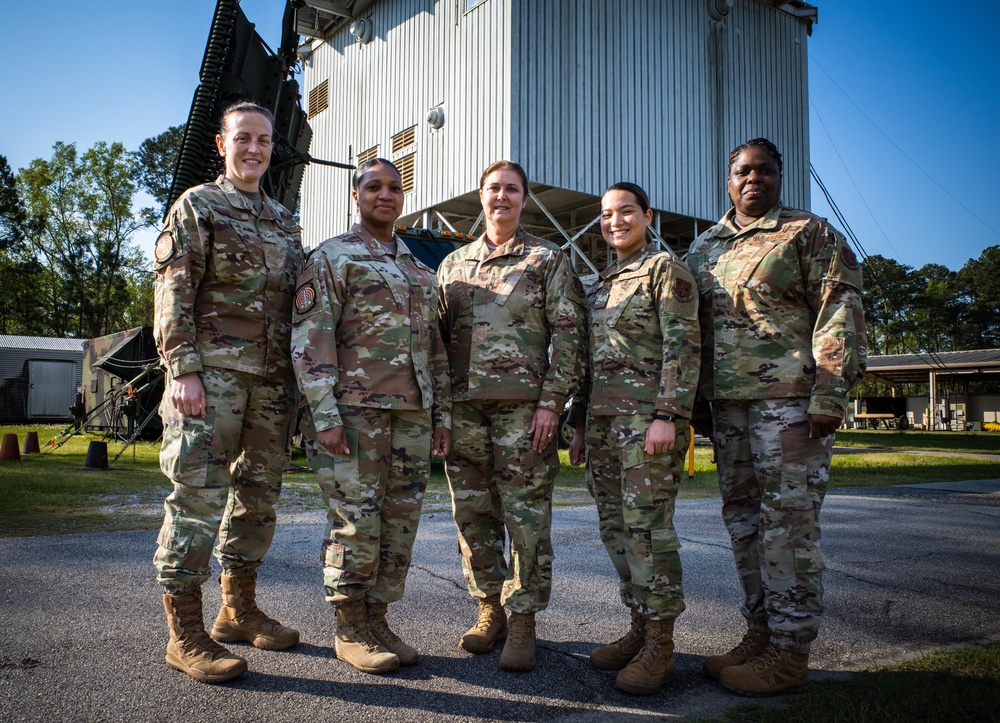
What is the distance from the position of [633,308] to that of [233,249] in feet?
5.31

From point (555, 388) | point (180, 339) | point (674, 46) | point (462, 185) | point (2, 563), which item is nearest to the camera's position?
point (180, 339)

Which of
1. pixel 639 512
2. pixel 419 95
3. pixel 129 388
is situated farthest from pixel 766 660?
pixel 419 95

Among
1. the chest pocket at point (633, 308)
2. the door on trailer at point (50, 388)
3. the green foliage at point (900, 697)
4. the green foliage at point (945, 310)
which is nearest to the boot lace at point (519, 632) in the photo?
the green foliage at point (900, 697)

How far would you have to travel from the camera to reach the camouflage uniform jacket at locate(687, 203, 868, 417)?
8.61 feet

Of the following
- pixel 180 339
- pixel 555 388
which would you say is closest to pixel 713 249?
pixel 555 388

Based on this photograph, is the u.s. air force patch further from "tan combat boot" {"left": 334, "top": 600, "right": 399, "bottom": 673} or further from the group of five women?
"tan combat boot" {"left": 334, "top": 600, "right": 399, "bottom": 673}

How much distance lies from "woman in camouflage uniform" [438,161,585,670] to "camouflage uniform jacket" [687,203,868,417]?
60 centimetres

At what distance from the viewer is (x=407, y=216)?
1691 centimetres

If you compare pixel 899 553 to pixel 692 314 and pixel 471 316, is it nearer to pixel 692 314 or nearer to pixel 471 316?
pixel 692 314

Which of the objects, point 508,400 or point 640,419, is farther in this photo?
point 508,400

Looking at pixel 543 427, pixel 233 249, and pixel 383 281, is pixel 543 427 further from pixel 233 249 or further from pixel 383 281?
pixel 233 249

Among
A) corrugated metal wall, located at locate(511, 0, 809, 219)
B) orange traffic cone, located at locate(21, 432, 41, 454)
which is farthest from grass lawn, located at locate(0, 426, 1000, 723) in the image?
corrugated metal wall, located at locate(511, 0, 809, 219)

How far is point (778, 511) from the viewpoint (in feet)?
8.64

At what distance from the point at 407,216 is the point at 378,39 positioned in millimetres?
4526
